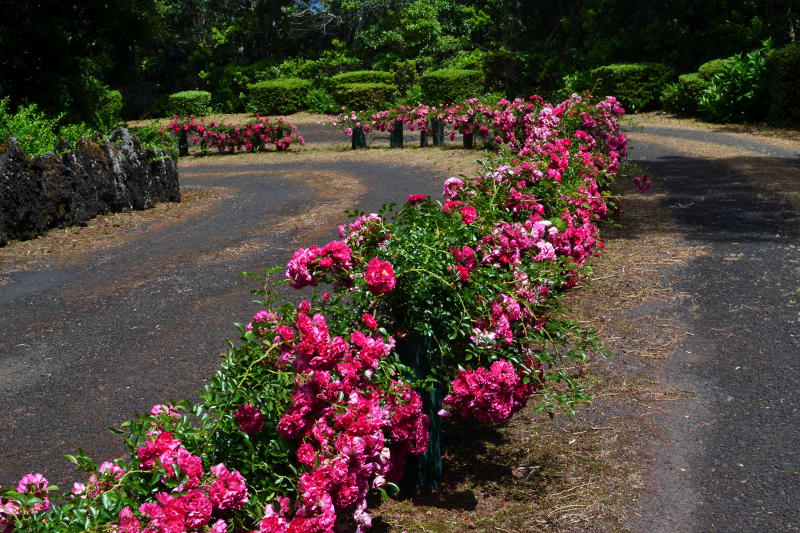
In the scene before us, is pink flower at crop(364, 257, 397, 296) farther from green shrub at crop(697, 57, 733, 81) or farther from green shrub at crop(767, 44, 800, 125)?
green shrub at crop(697, 57, 733, 81)

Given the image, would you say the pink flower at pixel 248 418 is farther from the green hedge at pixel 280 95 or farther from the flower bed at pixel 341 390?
the green hedge at pixel 280 95

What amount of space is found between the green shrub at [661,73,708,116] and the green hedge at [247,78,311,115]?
36.7ft

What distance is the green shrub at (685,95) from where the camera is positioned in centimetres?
1748

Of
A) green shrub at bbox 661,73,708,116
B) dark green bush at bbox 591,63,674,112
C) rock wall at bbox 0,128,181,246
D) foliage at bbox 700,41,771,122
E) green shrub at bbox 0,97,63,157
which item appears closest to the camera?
rock wall at bbox 0,128,181,246

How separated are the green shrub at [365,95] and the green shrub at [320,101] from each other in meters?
1.08

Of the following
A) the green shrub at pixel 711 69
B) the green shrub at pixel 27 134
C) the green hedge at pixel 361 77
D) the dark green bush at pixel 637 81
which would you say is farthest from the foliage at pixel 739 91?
the green shrub at pixel 27 134

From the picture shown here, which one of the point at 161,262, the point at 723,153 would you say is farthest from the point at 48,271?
the point at 723,153

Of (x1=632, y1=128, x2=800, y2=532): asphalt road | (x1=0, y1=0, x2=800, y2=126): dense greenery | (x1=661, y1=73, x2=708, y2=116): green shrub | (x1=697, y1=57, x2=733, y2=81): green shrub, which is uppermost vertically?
(x1=0, y1=0, x2=800, y2=126): dense greenery

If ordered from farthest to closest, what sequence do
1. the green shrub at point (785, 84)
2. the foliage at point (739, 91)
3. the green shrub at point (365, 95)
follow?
the green shrub at point (365, 95), the foliage at point (739, 91), the green shrub at point (785, 84)

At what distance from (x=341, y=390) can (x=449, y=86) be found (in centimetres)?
1989

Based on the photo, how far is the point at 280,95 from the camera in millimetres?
24719

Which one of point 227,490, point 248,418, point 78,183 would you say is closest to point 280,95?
point 78,183

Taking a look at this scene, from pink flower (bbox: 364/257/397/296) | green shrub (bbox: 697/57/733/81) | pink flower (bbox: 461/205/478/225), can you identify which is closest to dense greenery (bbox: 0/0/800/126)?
green shrub (bbox: 697/57/733/81)

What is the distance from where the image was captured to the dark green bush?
19625mm
